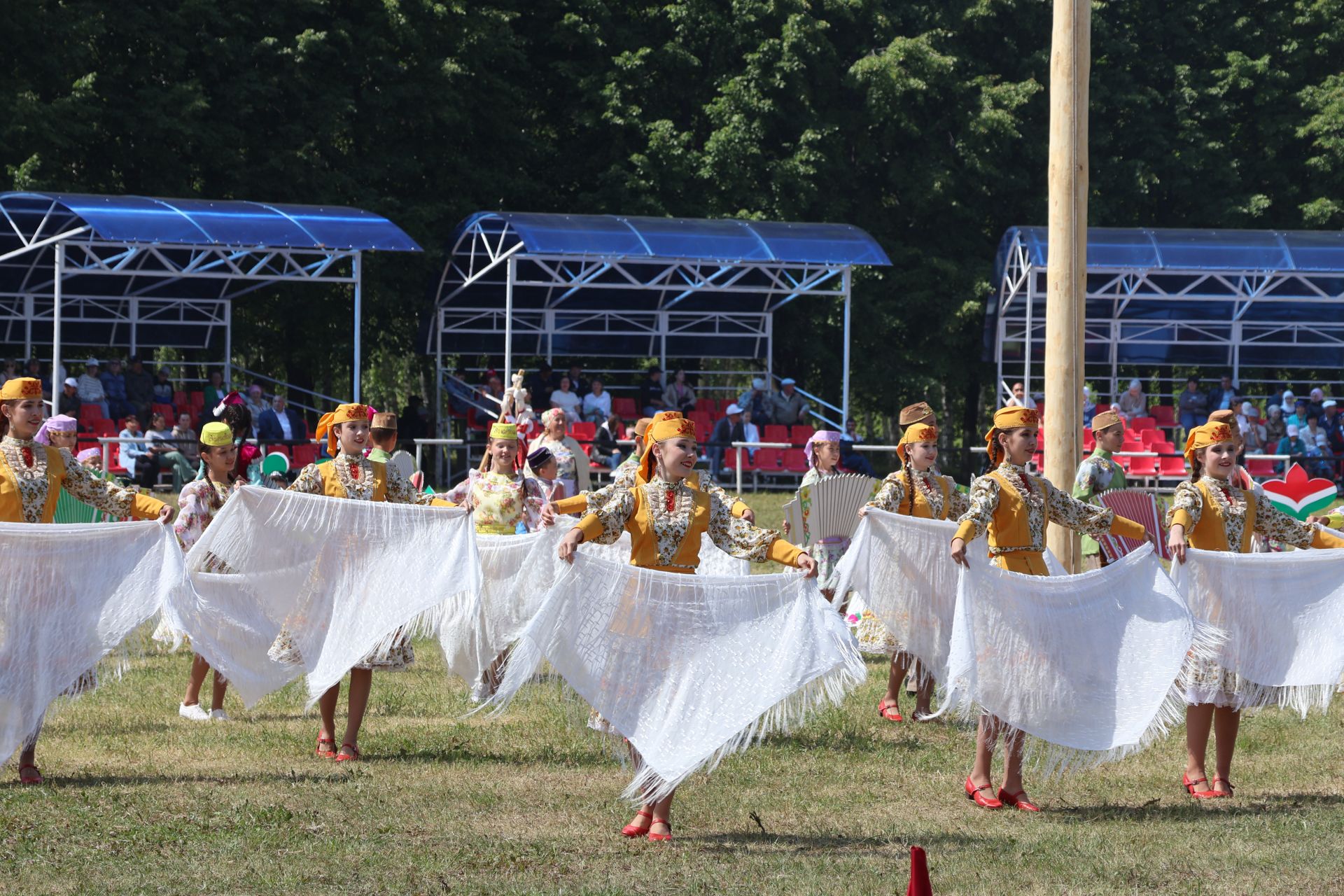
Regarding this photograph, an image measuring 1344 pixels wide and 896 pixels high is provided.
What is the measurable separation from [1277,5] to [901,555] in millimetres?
27668

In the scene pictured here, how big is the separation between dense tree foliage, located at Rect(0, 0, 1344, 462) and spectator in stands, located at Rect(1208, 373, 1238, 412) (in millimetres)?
4598

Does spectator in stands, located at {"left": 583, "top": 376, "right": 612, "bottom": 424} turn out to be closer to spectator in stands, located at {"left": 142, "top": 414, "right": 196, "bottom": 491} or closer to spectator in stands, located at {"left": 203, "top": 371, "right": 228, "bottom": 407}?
spectator in stands, located at {"left": 203, "top": 371, "right": 228, "bottom": 407}

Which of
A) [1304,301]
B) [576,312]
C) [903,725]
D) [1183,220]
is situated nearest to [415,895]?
[903,725]

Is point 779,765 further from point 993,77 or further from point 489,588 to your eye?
point 993,77

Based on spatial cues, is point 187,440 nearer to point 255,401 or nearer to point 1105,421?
point 255,401

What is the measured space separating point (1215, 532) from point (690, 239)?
16.4m

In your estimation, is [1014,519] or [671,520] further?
[1014,519]

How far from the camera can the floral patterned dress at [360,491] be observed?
7.75 m

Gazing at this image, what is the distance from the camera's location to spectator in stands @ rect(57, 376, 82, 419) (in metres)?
21.1

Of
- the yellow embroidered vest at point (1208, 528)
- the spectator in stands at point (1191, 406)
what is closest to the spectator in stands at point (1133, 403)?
the spectator in stands at point (1191, 406)

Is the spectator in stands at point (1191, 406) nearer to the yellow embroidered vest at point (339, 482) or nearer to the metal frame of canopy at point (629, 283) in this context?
the metal frame of canopy at point (629, 283)

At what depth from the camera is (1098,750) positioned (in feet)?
22.1

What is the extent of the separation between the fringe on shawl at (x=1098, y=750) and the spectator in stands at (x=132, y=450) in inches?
587

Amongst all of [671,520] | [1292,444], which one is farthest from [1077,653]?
[1292,444]
